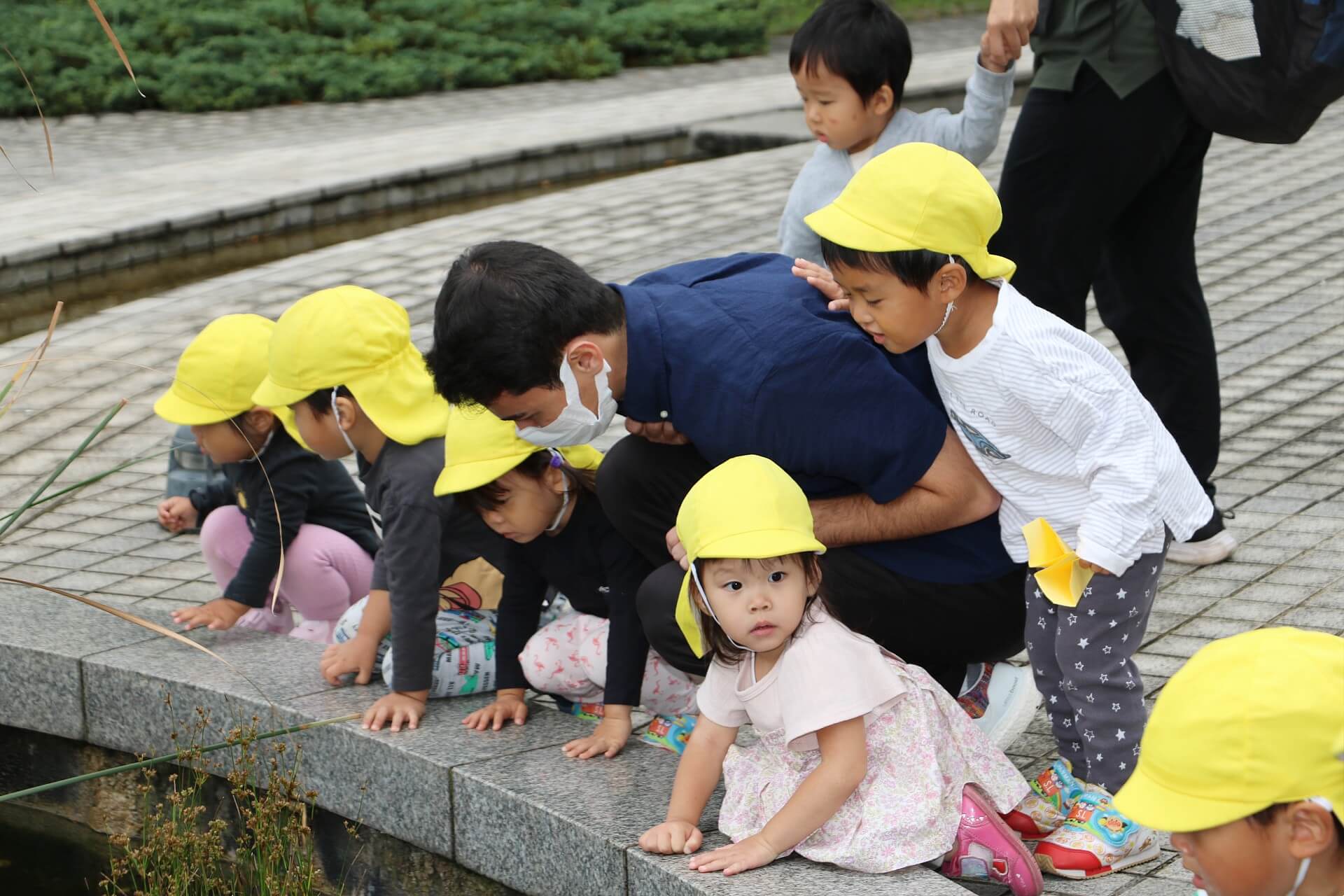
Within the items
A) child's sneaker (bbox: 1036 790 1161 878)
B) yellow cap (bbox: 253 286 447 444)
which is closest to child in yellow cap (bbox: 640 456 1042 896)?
child's sneaker (bbox: 1036 790 1161 878)

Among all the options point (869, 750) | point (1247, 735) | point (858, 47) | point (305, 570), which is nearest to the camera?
point (1247, 735)

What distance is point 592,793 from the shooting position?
3.12m

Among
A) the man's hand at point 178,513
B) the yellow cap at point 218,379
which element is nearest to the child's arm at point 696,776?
the yellow cap at point 218,379

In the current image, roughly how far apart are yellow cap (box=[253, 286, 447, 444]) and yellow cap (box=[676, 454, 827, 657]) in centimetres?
111

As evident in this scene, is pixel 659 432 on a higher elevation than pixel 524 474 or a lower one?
higher

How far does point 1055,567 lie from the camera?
2.97 metres

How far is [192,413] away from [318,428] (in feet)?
1.85

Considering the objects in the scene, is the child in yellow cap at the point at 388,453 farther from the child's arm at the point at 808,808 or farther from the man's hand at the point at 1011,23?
the man's hand at the point at 1011,23

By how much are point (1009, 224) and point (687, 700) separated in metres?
1.54

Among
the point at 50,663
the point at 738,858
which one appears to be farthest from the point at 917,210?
the point at 50,663

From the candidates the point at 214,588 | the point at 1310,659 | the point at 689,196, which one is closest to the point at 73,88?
the point at 689,196

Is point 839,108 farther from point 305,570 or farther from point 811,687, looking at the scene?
point 811,687

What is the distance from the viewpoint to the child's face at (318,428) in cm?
389

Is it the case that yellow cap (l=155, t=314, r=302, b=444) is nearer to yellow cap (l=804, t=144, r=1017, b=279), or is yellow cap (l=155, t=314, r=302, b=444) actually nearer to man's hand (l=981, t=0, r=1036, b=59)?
yellow cap (l=804, t=144, r=1017, b=279)
